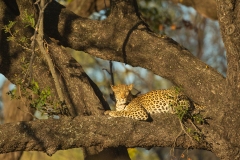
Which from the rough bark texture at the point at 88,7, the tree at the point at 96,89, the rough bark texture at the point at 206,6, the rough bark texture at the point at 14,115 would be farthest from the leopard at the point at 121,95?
the rough bark texture at the point at 88,7

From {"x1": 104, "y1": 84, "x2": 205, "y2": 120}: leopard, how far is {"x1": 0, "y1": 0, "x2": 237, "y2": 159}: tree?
148mm

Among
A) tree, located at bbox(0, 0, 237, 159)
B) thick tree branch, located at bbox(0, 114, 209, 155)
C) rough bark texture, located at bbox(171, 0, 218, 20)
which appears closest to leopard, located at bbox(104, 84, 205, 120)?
tree, located at bbox(0, 0, 237, 159)

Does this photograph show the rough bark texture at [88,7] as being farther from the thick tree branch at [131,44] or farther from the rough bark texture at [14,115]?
the thick tree branch at [131,44]

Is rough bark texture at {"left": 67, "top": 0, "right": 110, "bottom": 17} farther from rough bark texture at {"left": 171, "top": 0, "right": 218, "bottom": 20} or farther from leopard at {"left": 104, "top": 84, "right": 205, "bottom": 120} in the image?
leopard at {"left": 104, "top": 84, "right": 205, "bottom": 120}

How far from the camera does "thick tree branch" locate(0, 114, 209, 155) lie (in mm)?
6793

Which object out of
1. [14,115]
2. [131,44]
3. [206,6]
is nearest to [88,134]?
[131,44]

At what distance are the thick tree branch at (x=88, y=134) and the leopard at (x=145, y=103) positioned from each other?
498 mm

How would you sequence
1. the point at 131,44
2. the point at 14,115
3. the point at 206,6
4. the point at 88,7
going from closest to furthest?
the point at 131,44, the point at 206,6, the point at 14,115, the point at 88,7

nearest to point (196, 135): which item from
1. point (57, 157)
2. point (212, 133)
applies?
point (212, 133)

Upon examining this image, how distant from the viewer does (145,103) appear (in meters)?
8.69

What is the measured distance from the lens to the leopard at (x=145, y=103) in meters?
8.16

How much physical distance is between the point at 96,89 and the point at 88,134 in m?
2.17

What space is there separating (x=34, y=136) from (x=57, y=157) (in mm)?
11962

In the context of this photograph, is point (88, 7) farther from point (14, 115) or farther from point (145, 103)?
point (145, 103)
